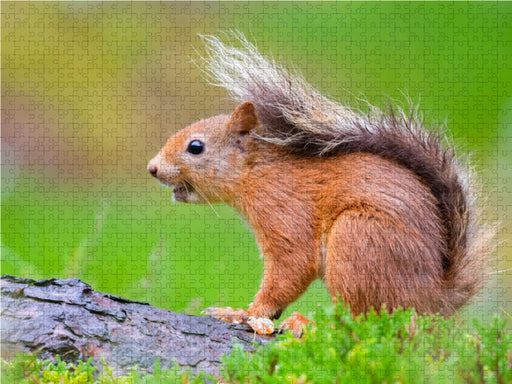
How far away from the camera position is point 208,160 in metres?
3.94

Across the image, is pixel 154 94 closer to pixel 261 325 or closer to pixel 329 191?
pixel 329 191

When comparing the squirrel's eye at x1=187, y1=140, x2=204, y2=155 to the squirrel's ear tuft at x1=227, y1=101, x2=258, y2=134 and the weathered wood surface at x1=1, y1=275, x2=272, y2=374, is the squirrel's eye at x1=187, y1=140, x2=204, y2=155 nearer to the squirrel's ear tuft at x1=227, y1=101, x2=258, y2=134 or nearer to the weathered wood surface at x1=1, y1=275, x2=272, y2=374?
the squirrel's ear tuft at x1=227, y1=101, x2=258, y2=134

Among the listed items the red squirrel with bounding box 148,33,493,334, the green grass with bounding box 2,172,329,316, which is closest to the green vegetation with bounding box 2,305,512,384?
the red squirrel with bounding box 148,33,493,334

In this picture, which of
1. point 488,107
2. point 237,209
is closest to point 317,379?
point 237,209

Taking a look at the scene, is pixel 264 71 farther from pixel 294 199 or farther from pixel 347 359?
pixel 347 359

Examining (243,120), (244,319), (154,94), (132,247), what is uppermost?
(154,94)

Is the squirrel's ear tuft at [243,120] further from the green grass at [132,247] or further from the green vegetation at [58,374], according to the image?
the green vegetation at [58,374]

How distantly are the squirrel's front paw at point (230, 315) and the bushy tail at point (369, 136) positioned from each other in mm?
1098

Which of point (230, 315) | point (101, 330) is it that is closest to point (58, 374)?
point (101, 330)

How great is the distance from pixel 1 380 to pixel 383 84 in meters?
6.49

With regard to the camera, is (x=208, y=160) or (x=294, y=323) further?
(x=208, y=160)

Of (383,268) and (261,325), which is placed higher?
(383,268)

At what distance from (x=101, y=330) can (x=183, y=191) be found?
124cm

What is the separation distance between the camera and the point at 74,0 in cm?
915
